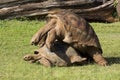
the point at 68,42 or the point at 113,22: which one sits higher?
the point at 68,42

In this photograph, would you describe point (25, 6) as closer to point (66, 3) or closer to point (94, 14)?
point (66, 3)

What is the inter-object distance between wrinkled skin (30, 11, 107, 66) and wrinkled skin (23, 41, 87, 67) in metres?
0.12

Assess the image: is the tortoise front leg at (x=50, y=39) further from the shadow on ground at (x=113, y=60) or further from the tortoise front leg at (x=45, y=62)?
the shadow on ground at (x=113, y=60)

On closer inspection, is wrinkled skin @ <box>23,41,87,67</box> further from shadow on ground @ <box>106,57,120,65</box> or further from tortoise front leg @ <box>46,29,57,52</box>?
shadow on ground @ <box>106,57,120,65</box>

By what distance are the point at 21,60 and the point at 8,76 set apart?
4.12ft

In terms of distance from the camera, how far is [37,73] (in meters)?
7.08

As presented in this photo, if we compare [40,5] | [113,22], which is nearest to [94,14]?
[113,22]

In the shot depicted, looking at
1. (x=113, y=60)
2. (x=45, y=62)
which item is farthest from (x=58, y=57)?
(x=113, y=60)

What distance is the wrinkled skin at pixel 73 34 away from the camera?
7.63 meters

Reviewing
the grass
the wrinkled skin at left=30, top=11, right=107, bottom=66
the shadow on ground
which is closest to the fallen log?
the grass

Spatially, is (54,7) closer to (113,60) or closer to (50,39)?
(113,60)

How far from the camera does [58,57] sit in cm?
764

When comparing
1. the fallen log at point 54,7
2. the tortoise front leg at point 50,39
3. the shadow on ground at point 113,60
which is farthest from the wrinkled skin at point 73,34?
the fallen log at point 54,7

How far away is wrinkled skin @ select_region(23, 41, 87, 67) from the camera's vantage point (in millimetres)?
7605
